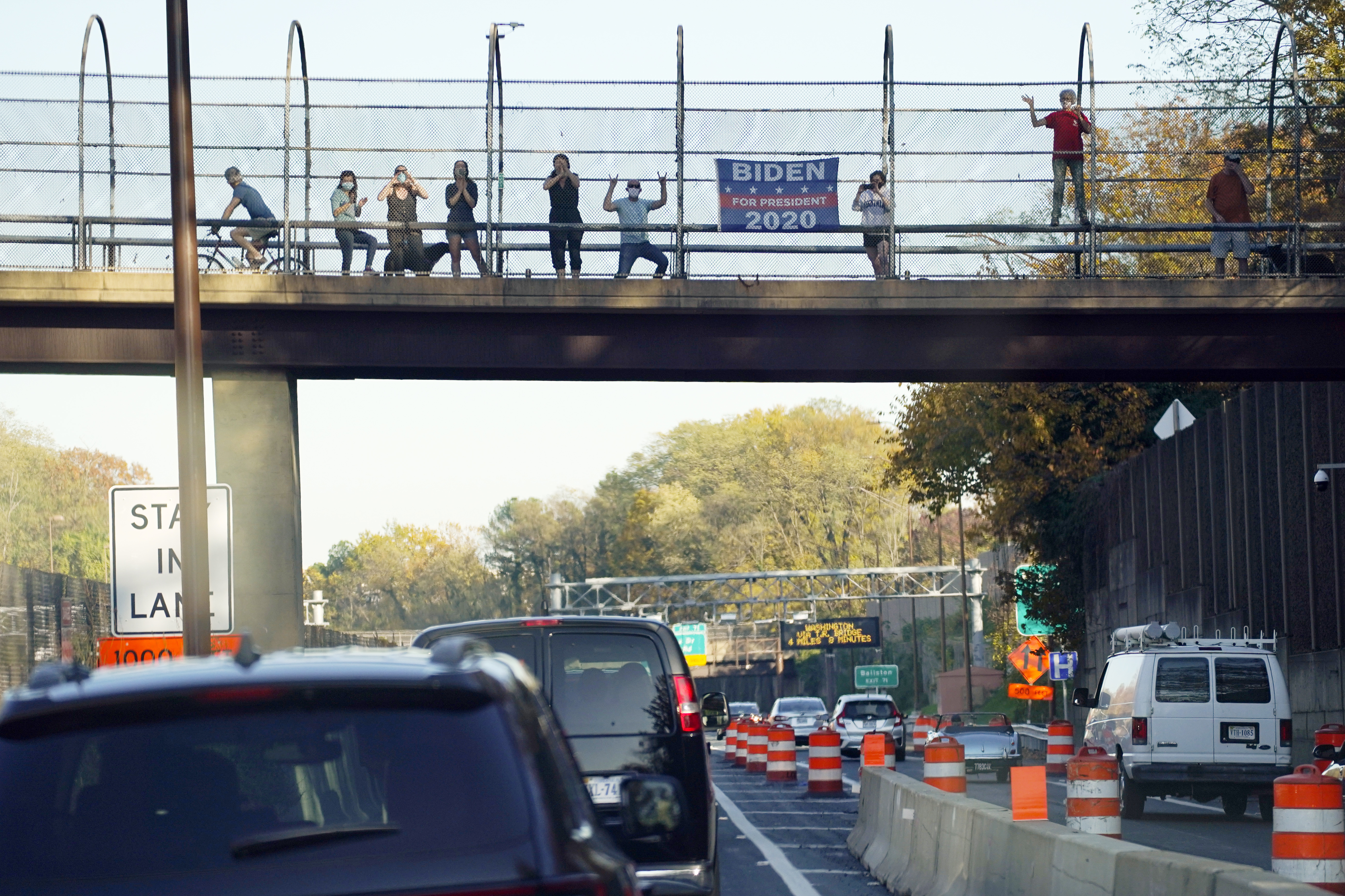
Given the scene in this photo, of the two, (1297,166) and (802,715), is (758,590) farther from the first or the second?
(1297,166)

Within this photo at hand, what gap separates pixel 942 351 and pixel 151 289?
9.66 metres

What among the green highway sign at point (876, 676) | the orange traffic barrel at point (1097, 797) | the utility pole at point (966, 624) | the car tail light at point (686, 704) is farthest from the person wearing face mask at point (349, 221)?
the green highway sign at point (876, 676)

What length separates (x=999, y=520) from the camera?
50.4m

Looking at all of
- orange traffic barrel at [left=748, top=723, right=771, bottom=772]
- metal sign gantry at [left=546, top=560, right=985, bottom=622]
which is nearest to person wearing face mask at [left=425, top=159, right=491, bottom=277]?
orange traffic barrel at [left=748, top=723, right=771, bottom=772]

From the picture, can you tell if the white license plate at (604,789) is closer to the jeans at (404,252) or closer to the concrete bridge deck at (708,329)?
the concrete bridge deck at (708,329)

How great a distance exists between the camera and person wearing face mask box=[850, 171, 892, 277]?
80.4 feet

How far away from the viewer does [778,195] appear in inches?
985

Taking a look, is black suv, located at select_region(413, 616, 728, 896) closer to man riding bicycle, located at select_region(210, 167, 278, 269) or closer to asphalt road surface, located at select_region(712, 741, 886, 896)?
asphalt road surface, located at select_region(712, 741, 886, 896)

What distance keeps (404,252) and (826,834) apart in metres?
9.49

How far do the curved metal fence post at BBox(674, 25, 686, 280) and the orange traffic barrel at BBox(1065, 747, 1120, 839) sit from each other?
12.3m

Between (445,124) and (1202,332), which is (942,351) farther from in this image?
(445,124)

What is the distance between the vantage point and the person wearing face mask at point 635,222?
24406mm

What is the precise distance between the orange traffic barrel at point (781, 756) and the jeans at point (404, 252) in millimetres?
10742

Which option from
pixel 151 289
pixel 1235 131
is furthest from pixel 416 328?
pixel 1235 131
